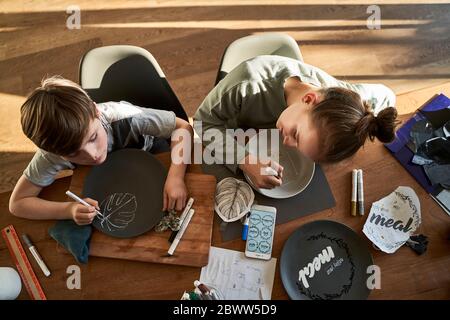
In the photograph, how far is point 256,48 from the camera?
1212 millimetres

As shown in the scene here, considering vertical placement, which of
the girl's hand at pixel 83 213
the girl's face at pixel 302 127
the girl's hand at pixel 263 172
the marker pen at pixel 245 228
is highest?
the girl's face at pixel 302 127

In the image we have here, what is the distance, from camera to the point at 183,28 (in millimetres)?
2014

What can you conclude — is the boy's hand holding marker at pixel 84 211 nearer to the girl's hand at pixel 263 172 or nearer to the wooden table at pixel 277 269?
the wooden table at pixel 277 269

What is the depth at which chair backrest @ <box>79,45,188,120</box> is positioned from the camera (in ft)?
3.72

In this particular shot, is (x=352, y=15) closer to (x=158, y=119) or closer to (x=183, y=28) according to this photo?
(x=183, y=28)

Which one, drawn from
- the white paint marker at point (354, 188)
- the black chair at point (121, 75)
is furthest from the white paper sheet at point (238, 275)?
the black chair at point (121, 75)

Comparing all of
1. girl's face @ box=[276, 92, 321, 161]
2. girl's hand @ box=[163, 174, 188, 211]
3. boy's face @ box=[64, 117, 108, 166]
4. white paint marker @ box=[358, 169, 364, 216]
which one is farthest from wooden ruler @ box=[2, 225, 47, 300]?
white paint marker @ box=[358, 169, 364, 216]

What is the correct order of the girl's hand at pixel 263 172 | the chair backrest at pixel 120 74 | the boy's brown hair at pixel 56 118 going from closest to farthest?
the boy's brown hair at pixel 56 118, the girl's hand at pixel 263 172, the chair backrest at pixel 120 74

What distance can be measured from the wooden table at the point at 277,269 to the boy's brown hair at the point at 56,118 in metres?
0.19

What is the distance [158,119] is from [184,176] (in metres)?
0.22

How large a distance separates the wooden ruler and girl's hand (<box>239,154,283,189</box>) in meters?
0.61

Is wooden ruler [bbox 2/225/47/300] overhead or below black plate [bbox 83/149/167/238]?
below

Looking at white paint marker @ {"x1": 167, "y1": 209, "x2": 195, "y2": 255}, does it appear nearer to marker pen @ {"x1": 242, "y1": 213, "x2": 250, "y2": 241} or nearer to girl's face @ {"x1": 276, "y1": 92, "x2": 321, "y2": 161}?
marker pen @ {"x1": 242, "y1": 213, "x2": 250, "y2": 241}

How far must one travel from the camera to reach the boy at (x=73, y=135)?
33.7 inches
